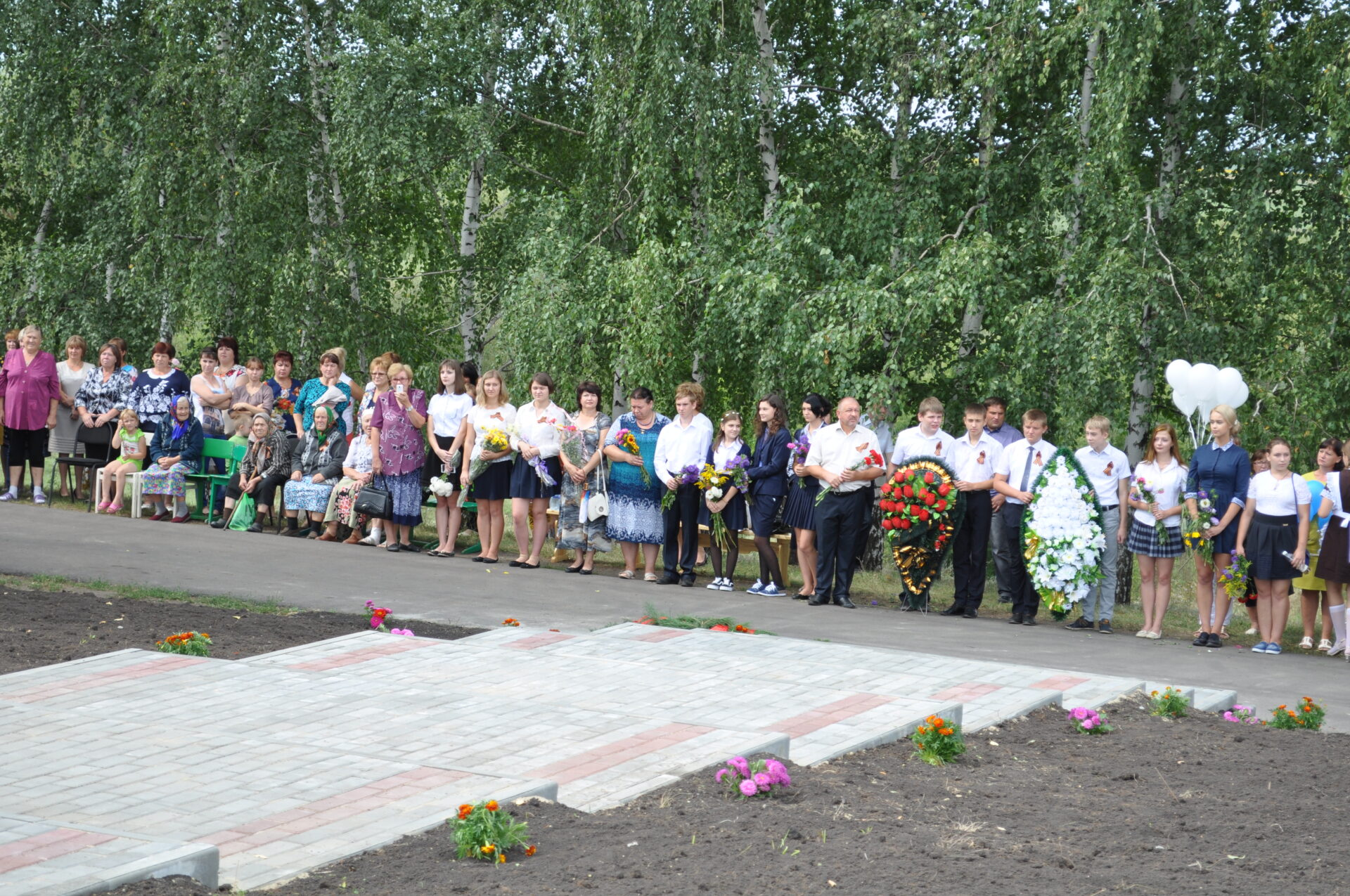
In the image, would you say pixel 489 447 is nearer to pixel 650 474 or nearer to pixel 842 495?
pixel 650 474

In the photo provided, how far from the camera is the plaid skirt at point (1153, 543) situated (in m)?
12.2

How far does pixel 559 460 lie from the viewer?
575 inches

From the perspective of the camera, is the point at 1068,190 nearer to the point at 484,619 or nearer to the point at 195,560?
the point at 484,619

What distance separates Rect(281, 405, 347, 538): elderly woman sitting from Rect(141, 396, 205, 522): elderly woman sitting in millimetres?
1373

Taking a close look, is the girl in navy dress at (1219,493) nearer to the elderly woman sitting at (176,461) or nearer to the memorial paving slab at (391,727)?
the memorial paving slab at (391,727)

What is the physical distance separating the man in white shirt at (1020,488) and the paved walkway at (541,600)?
10.2 inches

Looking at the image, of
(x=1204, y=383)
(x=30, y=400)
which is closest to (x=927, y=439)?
(x=1204, y=383)

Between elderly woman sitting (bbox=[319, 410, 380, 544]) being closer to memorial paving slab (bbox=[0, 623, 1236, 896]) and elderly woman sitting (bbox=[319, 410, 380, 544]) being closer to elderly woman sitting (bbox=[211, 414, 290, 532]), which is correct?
elderly woman sitting (bbox=[211, 414, 290, 532])

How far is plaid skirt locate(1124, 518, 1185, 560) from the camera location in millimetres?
12195

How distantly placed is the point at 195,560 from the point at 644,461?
4.31 meters

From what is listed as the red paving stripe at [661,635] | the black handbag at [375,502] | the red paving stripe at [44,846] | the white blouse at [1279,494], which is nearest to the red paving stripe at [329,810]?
the red paving stripe at [44,846]

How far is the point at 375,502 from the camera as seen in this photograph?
15227 millimetres

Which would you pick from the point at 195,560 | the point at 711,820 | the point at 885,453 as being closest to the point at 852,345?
the point at 885,453

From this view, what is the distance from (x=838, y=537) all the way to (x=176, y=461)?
26.2 feet
